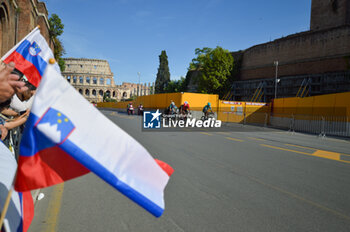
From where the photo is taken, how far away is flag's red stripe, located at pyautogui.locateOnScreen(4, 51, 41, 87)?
4219 millimetres

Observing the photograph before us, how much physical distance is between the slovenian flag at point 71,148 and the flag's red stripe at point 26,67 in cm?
319

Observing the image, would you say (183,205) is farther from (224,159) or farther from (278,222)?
→ (224,159)

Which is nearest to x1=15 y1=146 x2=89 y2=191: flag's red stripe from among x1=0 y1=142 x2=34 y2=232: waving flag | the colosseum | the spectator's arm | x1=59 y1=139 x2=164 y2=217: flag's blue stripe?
x1=59 y1=139 x2=164 y2=217: flag's blue stripe

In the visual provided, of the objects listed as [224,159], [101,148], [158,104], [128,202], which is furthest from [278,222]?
[158,104]

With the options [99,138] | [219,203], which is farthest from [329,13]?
[99,138]

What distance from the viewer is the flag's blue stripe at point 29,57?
171 inches

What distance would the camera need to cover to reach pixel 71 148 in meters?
1.55

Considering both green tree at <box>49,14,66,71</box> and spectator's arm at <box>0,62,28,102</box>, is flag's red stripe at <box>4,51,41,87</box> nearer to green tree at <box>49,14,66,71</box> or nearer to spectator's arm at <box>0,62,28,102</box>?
spectator's arm at <box>0,62,28,102</box>

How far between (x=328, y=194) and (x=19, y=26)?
22.2 meters

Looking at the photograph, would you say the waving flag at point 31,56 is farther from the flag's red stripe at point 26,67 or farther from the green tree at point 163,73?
the green tree at point 163,73

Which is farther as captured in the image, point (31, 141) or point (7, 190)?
point (7, 190)

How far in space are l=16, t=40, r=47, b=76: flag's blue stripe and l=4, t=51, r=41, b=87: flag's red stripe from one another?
53 millimetres

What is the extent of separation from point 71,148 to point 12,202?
0.63 m

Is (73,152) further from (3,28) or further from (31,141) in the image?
(3,28)
